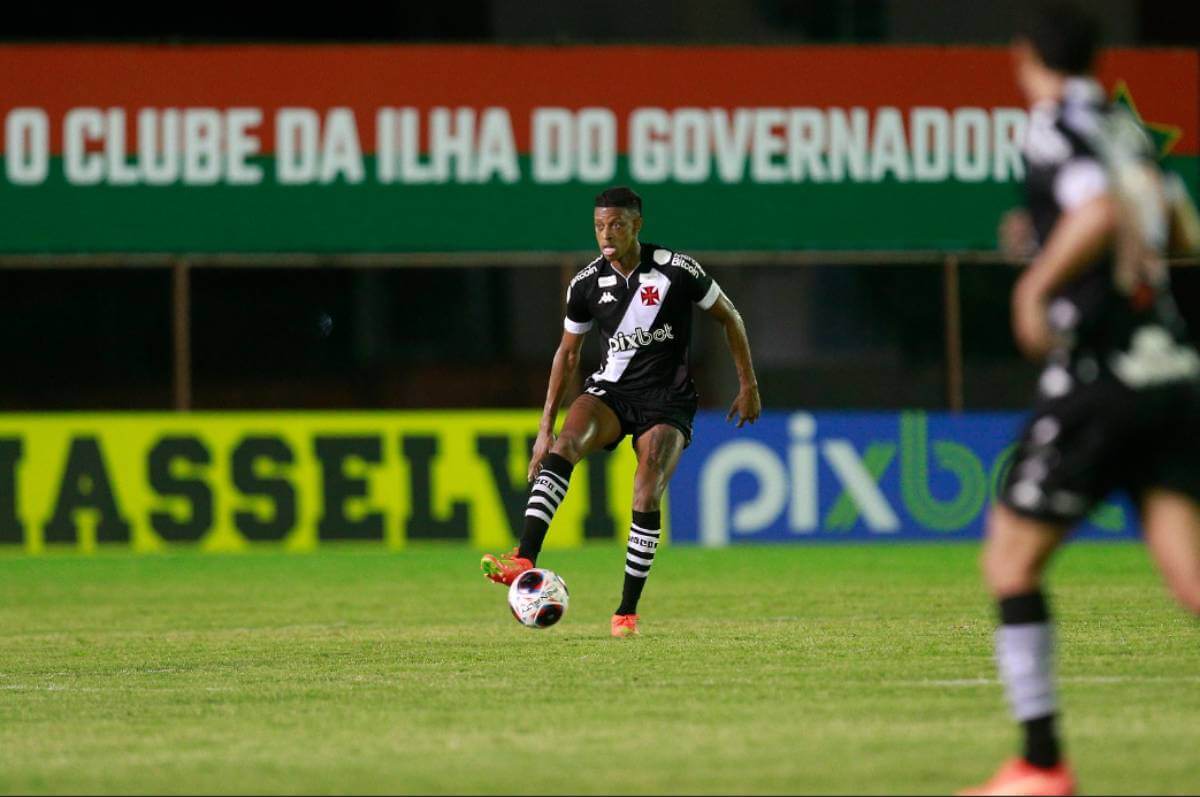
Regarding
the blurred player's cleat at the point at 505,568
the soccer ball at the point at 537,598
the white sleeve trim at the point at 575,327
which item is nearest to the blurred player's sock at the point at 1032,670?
the soccer ball at the point at 537,598

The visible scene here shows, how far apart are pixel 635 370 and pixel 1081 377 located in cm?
573

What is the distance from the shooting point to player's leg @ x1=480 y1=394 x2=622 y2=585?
10828 mm

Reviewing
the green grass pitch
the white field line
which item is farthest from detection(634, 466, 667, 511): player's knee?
Answer: the white field line

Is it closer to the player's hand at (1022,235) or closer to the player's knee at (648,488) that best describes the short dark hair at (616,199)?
the player's knee at (648,488)

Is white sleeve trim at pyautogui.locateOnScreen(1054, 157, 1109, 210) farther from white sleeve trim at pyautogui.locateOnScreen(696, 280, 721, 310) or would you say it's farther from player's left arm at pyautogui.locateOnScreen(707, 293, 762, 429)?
white sleeve trim at pyautogui.locateOnScreen(696, 280, 721, 310)

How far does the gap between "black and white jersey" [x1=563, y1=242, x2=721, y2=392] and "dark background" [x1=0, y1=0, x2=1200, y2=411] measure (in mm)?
14902

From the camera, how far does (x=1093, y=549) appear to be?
1870 centimetres

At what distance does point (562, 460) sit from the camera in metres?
11.1

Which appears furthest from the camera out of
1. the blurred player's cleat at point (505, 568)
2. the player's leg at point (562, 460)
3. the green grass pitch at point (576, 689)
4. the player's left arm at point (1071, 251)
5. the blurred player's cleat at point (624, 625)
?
the player's leg at point (562, 460)

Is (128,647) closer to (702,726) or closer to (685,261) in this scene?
(685,261)

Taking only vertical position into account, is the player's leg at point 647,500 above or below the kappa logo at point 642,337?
below

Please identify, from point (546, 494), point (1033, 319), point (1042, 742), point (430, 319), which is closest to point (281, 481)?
point (430, 319)

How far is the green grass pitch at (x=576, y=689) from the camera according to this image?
6352mm

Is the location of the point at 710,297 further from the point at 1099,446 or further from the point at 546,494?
the point at 1099,446
